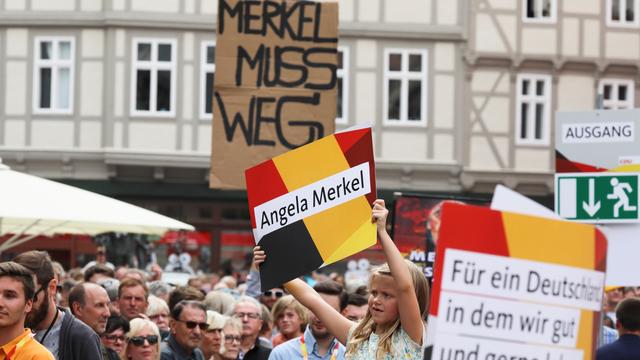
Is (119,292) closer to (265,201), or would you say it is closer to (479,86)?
(265,201)

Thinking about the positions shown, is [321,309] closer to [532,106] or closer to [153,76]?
[153,76]

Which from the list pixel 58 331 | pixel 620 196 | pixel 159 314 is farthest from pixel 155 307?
pixel 58 331

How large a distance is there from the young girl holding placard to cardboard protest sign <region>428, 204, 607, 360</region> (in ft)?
4.37

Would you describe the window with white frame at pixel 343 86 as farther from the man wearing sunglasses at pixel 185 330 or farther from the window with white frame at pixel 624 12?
the man wearing sunglasses at pixel 185 330

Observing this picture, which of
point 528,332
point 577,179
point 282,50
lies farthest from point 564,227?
point 282,50

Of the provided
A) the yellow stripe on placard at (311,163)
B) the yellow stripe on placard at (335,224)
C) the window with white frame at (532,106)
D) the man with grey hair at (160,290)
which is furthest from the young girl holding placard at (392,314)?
the window with white frame at (532,106)

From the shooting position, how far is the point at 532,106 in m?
30.8

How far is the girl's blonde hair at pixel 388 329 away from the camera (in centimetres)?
562

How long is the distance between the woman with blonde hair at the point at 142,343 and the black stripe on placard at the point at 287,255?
7.90 ft

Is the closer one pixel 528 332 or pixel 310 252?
pixel 528 332

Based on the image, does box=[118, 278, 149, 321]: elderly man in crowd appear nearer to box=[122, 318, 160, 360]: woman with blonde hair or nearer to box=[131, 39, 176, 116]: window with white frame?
box=[122, 318, 160, 360]: woman with blonde hair

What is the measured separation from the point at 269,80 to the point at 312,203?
7516mm

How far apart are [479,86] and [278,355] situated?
23.0 m

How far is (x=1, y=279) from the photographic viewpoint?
5.52 meters
